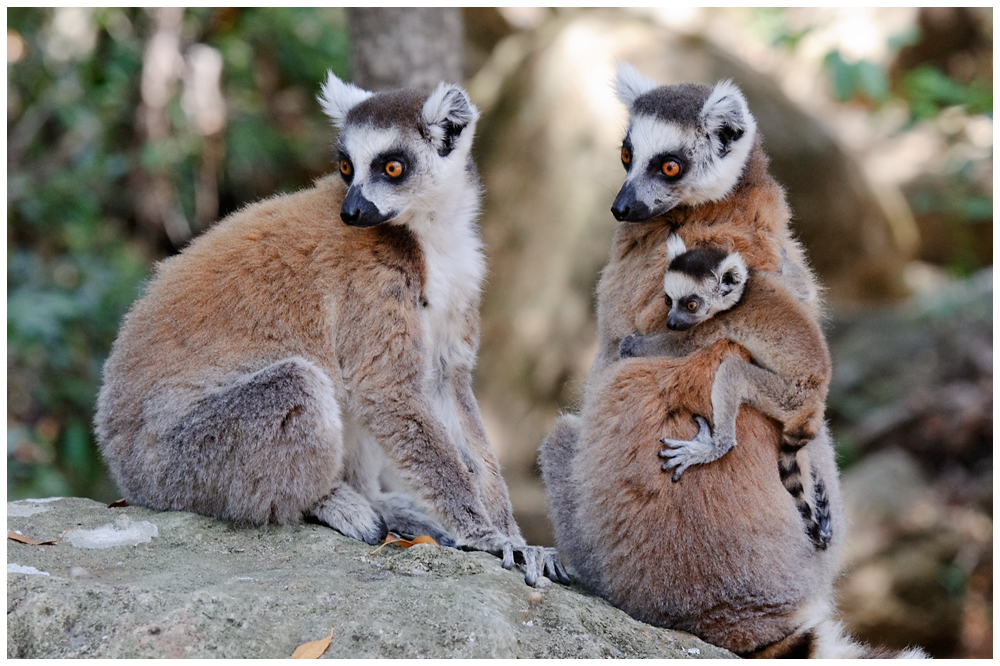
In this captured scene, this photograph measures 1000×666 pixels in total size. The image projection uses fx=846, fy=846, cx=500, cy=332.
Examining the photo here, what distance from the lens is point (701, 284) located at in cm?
355

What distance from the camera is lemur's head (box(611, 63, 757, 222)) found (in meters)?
4.02

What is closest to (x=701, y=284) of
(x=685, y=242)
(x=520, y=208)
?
(x=685, y=242)

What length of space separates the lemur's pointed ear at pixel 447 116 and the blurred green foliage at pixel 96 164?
4.23 meters

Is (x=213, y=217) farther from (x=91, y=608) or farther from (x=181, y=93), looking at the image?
(x=91, y=608)

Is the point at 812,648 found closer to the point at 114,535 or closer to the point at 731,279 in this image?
the point at 731,279

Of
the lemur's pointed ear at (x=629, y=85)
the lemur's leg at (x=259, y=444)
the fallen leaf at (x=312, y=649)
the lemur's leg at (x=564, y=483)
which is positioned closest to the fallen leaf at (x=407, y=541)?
the lemur's leg at (x=259, y=444)

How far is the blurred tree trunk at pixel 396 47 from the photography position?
5840 mm

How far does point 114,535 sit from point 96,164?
228 inches

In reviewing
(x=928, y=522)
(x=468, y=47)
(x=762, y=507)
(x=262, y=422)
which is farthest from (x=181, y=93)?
(x=928, y=522)

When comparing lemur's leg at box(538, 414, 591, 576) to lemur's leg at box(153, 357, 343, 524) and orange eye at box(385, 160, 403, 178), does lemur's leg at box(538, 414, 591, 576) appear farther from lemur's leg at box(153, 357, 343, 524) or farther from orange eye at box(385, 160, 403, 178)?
orange eye at box(385, 160, 403, 178)

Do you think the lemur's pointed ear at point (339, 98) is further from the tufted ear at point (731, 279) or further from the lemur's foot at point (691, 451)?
the lemur's foot at point (691, 451)

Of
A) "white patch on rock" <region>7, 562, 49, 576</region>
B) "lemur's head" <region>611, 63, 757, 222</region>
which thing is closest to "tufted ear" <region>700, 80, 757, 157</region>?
"lemur's head" <region>611, 63, 757, 222</region>

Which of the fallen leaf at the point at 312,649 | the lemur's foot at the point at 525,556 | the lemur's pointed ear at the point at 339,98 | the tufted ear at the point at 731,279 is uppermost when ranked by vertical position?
the lemur's pointed ear at the point at 339,98

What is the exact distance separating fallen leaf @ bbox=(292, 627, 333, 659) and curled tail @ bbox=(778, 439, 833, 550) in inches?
79.6
